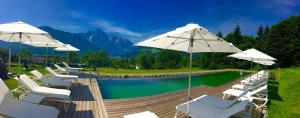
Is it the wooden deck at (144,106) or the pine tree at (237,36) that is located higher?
the pine tree at (237,36)

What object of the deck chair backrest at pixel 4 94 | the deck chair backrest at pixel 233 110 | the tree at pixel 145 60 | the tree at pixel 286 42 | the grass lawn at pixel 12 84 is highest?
the tree at pixel 286 42

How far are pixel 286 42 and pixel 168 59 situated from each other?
19006mm

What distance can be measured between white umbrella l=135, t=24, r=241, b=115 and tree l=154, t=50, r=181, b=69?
40793 millimetres

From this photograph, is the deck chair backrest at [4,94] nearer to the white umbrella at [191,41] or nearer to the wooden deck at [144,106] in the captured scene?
the wooden deck at [144,106]

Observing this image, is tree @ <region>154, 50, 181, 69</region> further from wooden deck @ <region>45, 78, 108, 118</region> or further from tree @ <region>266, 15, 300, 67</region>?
wooden deck @ <region>45, 78, 108, 118</region>

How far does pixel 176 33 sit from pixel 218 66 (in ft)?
130

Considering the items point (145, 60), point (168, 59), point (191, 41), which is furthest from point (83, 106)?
point (145, 60)

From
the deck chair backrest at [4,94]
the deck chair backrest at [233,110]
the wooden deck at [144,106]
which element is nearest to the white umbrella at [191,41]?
the deck chair backrest at [233,110]

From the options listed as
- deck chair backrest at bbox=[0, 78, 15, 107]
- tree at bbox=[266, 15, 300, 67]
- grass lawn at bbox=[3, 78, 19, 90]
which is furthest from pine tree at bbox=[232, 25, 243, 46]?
deck chair backrest at bbox=[0, 78, 15, 107]

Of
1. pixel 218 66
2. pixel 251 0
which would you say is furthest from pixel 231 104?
pixel 251 0

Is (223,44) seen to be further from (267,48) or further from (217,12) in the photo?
(217,12)

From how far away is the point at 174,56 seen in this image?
4762 cm

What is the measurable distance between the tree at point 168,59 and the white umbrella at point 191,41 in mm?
40793

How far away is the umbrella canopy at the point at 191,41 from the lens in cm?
488
